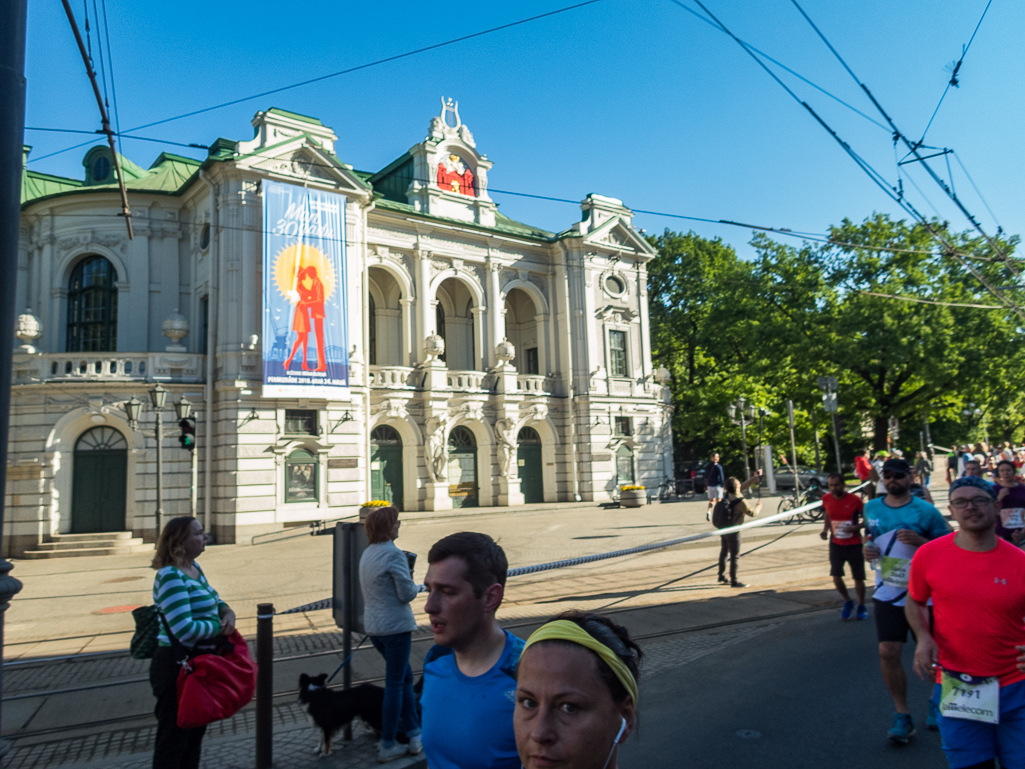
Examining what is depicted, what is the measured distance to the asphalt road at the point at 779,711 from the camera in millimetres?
4648

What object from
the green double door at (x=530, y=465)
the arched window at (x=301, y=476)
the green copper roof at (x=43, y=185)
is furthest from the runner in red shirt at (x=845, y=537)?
the green copper roof at (x=43, y=185)

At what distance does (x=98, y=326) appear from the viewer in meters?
25.7

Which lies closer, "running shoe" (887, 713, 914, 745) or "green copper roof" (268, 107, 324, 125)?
"running shoe" (887, 713, 914, 745)

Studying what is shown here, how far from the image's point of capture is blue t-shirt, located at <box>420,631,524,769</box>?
2213 millimetres

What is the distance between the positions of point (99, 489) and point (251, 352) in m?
6.33

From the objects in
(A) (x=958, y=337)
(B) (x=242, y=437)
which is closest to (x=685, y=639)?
(B) (x=242, y=437)

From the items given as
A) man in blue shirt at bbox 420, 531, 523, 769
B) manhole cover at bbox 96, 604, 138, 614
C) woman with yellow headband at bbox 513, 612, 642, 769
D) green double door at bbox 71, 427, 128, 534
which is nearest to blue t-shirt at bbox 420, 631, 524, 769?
man in blue shirt at bbox 420, 531, 523, 769

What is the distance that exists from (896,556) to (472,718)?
13.7ft

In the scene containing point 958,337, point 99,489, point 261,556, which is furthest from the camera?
point 958,337

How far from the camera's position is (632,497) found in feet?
95.9

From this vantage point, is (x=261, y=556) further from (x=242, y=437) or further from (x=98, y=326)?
(x=98, y=326)

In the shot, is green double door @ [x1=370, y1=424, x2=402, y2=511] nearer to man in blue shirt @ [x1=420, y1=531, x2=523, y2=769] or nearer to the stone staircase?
the stone staircase

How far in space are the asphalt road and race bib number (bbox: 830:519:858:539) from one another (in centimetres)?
152

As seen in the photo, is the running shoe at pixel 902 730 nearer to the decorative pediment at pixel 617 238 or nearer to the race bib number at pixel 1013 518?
the race bib number at pixel 1013 518
